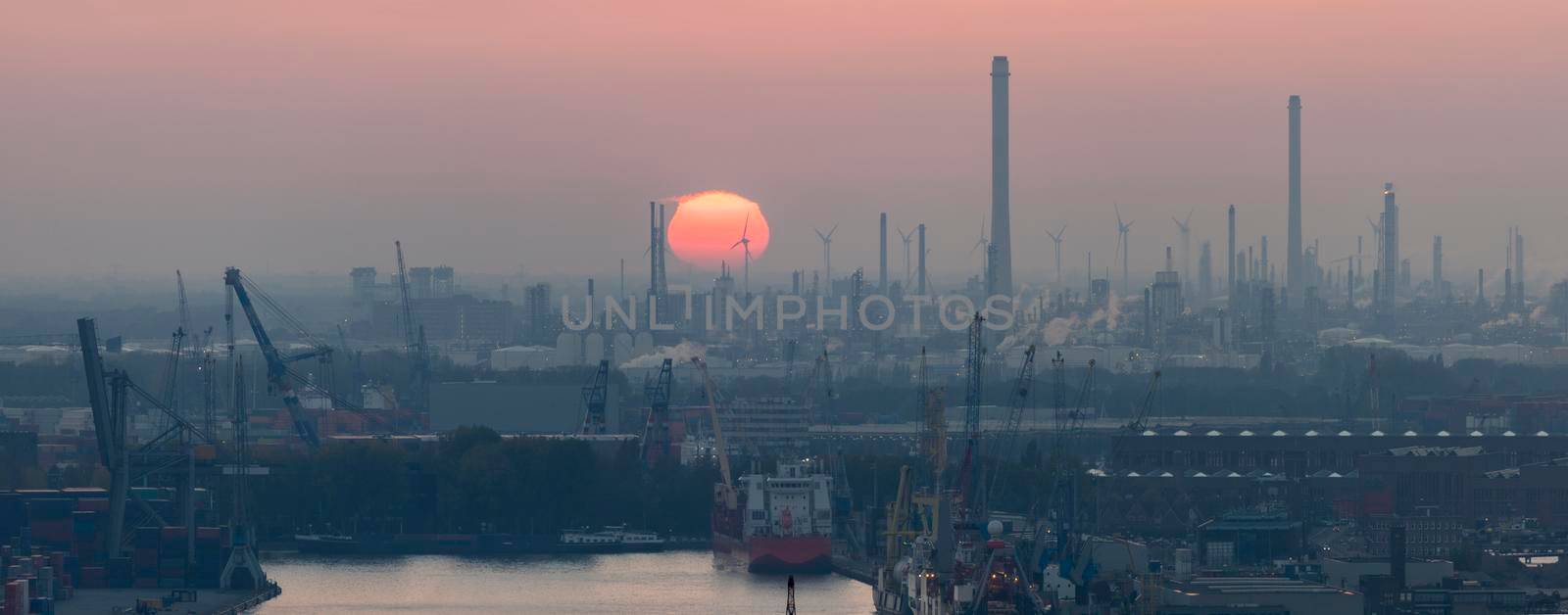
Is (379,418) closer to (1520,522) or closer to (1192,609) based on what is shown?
(1520,522)

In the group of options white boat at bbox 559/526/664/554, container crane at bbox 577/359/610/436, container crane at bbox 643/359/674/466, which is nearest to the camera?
white boat at bbox 559/526/664/554

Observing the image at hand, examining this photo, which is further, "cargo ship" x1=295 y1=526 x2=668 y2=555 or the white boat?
the white boat

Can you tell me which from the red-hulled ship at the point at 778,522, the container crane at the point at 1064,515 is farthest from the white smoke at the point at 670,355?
the red-hulled ship at the point at 778,522

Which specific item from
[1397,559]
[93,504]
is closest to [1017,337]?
[93,504]

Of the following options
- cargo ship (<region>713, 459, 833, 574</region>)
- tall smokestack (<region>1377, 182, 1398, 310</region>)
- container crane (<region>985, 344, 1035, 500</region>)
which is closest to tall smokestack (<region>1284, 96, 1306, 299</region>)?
tall smokestack (<region>1377, 182, 1398, 310</region>)

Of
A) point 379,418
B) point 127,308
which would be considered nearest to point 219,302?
point 127,308

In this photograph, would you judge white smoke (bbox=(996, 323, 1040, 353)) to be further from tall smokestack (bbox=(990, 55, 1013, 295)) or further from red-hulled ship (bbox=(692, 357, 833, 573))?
red-hulled ship (bbox=(692, 357, 833, 573))

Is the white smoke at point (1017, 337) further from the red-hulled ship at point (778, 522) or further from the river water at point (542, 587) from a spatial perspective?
the river water at point (542, 587)
